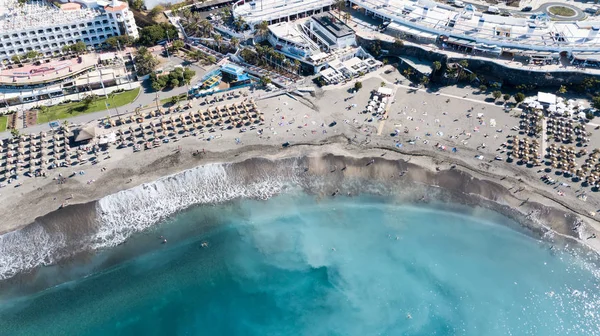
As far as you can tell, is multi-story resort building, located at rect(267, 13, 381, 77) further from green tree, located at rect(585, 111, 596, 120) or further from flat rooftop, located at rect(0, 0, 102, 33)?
green tree, located at rect(585, 111, 596, 120)

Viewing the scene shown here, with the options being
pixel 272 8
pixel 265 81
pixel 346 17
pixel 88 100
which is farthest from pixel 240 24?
pixel 88 100

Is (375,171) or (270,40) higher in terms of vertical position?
(270,40)

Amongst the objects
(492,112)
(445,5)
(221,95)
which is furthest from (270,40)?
(492,112)

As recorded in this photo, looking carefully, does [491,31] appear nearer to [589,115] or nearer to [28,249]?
[589,115]

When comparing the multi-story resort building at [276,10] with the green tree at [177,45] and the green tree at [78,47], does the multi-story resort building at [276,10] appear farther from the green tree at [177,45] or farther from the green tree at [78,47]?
the green tree at [78,47]

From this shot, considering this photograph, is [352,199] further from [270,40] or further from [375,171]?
[270,40]

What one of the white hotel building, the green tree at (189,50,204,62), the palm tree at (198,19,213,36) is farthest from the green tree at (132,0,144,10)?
the green tree at (189,50,204,62)

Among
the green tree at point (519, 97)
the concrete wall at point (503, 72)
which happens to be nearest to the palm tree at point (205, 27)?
the concrete wall at point (503, 72)
